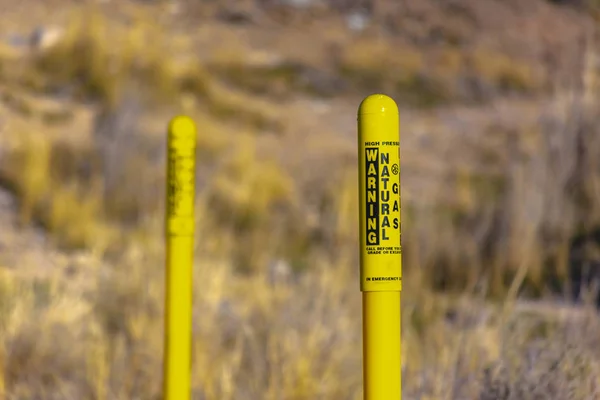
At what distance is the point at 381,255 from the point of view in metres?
2.65

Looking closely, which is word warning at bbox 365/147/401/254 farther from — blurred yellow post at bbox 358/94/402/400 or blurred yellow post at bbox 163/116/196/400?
blurred yellow post at bbox 163/116/196/400

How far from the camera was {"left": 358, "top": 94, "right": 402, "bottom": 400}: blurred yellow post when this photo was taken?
265cm

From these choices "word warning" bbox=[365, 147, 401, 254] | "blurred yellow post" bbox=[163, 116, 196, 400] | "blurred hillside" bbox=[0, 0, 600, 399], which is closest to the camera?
"word warning" bbox=[365, 147, 401, 254]

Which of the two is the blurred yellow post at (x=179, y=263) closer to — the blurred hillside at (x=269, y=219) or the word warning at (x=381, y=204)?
the blurred hillside at (x=269, y=219)

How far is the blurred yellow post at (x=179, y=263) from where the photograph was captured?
350cm

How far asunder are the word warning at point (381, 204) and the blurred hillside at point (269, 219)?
136cm

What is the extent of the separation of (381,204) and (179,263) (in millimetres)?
1077

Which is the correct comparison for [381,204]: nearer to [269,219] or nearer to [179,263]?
[179,263]

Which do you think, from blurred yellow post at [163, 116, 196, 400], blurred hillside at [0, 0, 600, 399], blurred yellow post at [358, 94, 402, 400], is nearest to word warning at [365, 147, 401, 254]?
blurred yellow post at [358, 94, 402, 400]

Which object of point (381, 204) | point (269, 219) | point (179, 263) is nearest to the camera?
point (381, 204)

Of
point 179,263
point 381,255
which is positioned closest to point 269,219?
point 179,263

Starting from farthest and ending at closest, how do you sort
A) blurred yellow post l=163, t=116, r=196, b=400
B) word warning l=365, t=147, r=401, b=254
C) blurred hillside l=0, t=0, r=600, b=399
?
blurred hillside l=0, t=0, r=600, b=399
blurred yellow post l=163, t=116, r=196, b=400
word warning l=365, t=147, r=401, b=254

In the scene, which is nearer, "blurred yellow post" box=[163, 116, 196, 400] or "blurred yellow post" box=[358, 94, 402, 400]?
"blurred yellow post" box=[358, 94, 402, 400]

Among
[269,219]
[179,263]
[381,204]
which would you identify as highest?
[269,219]
